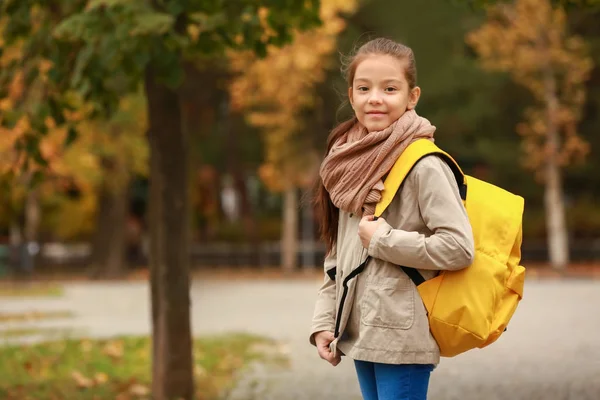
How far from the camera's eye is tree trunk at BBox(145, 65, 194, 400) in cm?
724

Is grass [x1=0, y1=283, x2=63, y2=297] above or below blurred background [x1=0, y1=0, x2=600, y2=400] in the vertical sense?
below

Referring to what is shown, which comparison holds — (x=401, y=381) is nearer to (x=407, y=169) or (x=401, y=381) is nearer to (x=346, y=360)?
(x=407, y=169)

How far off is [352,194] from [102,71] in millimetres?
3563

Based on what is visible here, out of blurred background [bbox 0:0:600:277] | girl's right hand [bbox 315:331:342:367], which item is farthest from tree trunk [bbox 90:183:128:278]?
girl's right hand [bbox 315:331:342:367]

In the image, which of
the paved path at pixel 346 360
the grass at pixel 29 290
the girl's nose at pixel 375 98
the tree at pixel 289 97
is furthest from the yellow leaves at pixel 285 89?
the girl's nose at pixel 375 98

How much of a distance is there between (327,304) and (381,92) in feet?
2.56

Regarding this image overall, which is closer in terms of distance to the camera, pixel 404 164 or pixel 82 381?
pixel 404 164

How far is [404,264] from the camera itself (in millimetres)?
3484

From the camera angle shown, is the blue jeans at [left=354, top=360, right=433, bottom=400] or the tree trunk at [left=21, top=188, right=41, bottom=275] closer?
the blue jeans at [left=354, top=360, right=433, bottom=400]

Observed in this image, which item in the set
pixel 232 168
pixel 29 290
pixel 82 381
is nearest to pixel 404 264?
pixel 82 381

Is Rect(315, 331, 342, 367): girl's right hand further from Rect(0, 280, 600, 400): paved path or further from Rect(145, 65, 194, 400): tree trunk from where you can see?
Rect(0, 280, 600, 400): paved path

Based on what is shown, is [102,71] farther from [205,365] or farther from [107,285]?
[107,285]

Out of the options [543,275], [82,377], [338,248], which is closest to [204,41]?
[82,377]

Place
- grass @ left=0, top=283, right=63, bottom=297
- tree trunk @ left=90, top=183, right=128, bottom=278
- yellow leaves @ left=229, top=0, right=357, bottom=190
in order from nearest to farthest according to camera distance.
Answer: grass @ left=0, top=283, right=63, bottom=297, yellow leaves @ left=229, top=0, right=357, bottom=190, tree trunk @ left=90, top=183, right=128, bottom=278
